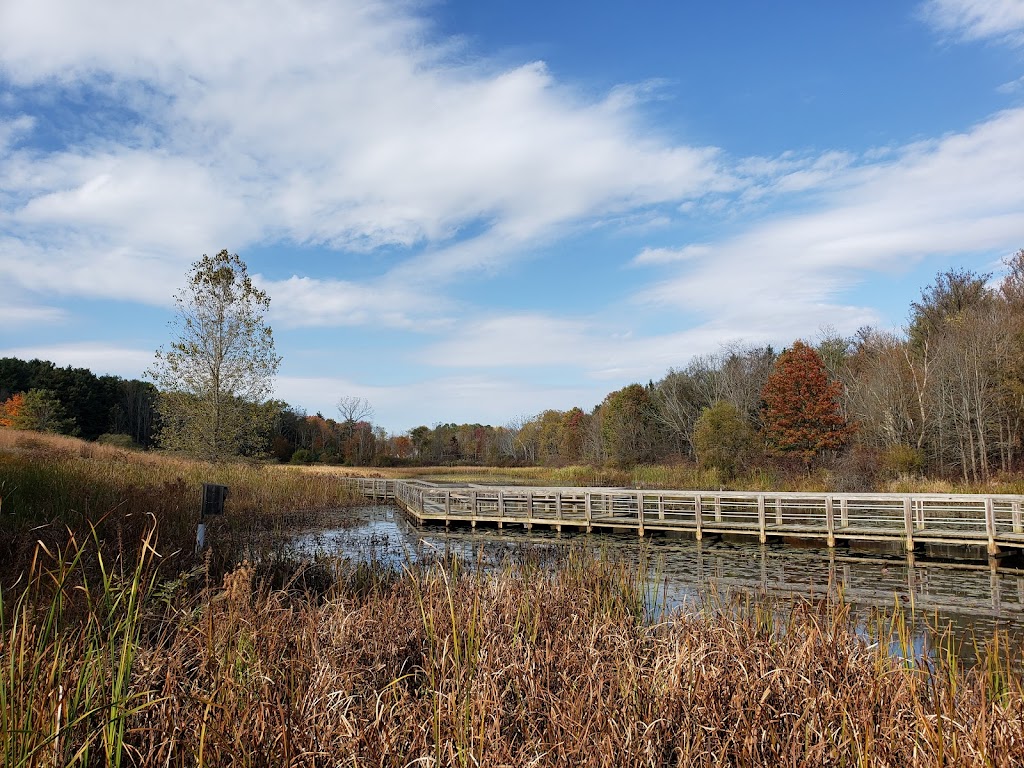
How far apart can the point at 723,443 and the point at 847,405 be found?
1152 cm

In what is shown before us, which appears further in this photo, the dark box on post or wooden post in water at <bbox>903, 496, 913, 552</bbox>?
wooden post in water at <bbox>903, 496, 913, 552</bbox>

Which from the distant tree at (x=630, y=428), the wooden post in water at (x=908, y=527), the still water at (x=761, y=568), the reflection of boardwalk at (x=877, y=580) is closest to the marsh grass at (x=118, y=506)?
the still water at (x=761, y=568)

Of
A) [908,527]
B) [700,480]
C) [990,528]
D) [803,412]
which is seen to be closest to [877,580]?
[908,527]

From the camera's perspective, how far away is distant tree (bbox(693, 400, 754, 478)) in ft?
107

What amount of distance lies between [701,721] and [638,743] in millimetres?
647

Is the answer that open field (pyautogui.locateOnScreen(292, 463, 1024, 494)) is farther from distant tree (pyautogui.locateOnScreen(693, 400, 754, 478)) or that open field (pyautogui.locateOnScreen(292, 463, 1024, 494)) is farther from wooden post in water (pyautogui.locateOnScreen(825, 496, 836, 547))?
wooden post in water (pyautogui.locateOnScreen(825, 496, 836, 547))

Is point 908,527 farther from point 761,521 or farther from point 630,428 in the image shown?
point 630,428

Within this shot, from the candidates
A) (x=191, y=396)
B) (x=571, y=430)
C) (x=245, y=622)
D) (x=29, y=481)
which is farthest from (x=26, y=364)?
(x=245, y=622)

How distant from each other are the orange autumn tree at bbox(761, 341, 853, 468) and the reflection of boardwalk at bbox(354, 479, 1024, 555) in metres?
10.0

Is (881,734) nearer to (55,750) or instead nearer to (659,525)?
(55,750)

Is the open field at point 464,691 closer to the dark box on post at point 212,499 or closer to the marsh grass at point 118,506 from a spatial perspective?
the marsh grass at point 118,506

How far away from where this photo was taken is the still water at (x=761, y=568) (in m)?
10.1

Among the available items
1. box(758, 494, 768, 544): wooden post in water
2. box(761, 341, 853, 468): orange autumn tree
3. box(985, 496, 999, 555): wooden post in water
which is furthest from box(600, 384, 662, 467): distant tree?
box(985, 496, 999, 555): wooden post in water

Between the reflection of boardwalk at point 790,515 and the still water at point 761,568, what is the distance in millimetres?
604
